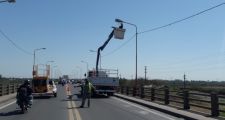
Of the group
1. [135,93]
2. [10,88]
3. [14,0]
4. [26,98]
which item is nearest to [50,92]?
[135,93]

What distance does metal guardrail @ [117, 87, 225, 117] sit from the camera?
20000mm

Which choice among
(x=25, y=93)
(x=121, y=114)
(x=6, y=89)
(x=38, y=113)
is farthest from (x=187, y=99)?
(x=6, y=89)

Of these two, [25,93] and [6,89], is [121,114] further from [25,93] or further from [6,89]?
[6,89]

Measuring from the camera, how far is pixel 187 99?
2409 cm

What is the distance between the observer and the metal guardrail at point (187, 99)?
787 inches

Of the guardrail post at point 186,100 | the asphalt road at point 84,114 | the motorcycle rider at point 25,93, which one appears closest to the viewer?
the asphalt road at point 84,114

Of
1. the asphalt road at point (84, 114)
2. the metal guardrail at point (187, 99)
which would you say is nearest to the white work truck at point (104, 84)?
the metal guardrail at point (187, 99)

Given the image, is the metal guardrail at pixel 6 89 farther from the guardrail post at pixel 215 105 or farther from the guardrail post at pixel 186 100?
the guardrail post at pixel 215 105

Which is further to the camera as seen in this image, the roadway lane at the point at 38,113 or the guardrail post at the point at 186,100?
the guardrail post at the point at 186,100

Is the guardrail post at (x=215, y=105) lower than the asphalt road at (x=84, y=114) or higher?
higher

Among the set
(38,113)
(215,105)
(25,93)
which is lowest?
(38,113)

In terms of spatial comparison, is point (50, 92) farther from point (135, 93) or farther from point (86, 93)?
point (86, 93)

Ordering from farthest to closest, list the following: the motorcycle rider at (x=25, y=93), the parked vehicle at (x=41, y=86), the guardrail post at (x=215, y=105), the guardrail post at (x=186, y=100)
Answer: the parked vehicle at (x=41, y=86)
the guardrail post at (x=186, y=100)
the motorcycle rider at (x=25, y=93)
the guardrail post at (x=215, y=105)

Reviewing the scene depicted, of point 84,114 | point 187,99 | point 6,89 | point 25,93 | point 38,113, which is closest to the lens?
point 84,114
